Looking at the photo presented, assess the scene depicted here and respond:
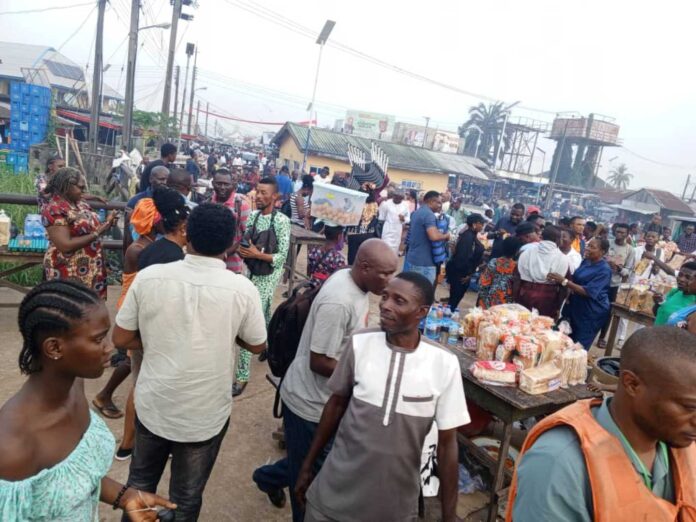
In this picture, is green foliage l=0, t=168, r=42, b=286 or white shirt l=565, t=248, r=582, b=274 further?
green foliage l=0, t=168, r=42, b=286

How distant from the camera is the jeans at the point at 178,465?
2.21 meters

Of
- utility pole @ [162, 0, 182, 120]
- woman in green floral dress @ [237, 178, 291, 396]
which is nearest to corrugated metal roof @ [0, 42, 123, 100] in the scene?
utility pole @ [162, 0, 182, 120]

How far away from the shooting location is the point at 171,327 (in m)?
2.08

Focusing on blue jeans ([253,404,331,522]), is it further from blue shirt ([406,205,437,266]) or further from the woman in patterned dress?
blue shirt ([406,205,437,266])

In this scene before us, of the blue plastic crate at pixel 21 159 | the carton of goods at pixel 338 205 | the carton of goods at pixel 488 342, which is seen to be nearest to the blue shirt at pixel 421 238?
the carton of goods at pixel 338 205

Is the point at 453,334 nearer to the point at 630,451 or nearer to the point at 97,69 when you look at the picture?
the point at 630,451

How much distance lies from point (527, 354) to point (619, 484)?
1.99m

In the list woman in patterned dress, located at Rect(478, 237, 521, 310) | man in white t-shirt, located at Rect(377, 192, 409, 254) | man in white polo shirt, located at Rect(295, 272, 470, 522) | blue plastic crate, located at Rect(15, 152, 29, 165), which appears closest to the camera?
man in white polo shirt, located at Rect(295, 272, 470, 522)

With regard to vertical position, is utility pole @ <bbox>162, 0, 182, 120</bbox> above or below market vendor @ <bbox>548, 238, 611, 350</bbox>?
above

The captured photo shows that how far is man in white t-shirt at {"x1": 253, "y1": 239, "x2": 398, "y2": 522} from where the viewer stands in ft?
7.53

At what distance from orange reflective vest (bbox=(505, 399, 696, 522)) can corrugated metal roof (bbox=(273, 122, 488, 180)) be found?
22176 mm

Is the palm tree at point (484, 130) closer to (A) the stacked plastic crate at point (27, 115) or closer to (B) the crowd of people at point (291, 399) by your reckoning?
(A) the stacked plastic crate at point (27, 115)

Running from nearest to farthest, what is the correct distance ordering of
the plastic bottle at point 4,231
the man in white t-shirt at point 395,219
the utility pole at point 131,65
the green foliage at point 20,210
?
the plastic bottle at point 4,231 < the green foliage at point 20,210 < the man in white t-shirt at point 395,219 < the utility pole at point 131,65

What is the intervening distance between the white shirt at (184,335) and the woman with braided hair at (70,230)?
1773 millimetres
